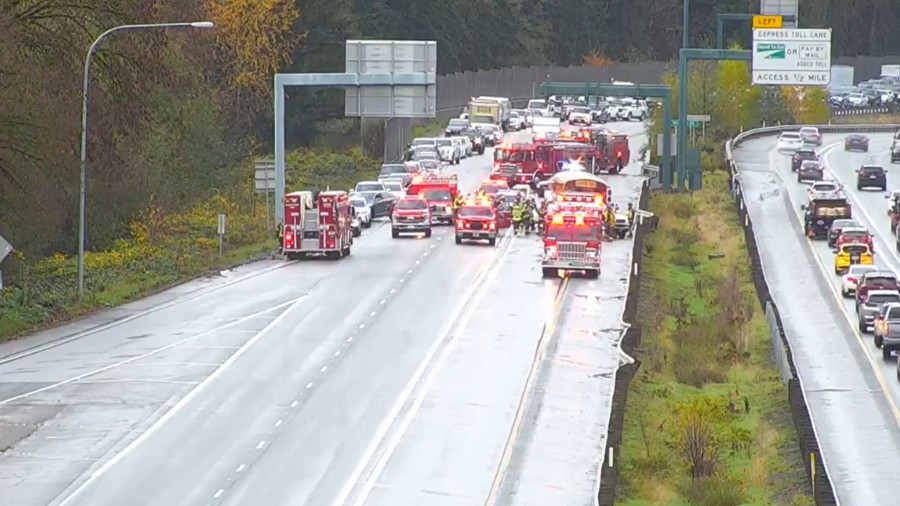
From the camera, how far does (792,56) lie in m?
77.1

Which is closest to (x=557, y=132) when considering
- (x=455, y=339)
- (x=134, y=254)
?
(x=134, y=254)

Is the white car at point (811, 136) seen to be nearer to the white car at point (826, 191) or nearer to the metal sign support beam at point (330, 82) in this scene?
the white car at point (826, 191)

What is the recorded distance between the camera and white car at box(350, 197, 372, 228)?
75756mm

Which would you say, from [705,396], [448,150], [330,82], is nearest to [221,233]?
[330,82]

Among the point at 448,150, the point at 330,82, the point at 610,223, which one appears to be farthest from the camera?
the point at 448,150

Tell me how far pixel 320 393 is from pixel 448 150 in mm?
67410

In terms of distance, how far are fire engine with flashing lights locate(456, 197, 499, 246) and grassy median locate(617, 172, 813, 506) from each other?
5.76 meters

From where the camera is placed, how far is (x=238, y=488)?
30234 mm

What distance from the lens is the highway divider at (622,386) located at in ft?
95.9

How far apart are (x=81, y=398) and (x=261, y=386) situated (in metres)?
3.81

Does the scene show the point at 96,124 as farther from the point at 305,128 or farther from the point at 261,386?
the point at 305,128

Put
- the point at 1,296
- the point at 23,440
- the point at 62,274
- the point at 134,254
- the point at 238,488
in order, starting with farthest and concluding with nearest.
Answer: the point at 134,254
the point at 62,274
the point at 1,296
the point at 23,440
the point at 238,488

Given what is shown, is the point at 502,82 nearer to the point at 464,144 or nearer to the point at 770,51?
the point at 464,144

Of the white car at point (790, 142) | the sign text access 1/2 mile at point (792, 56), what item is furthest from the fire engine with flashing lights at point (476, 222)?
the white car at point (790, 142)
